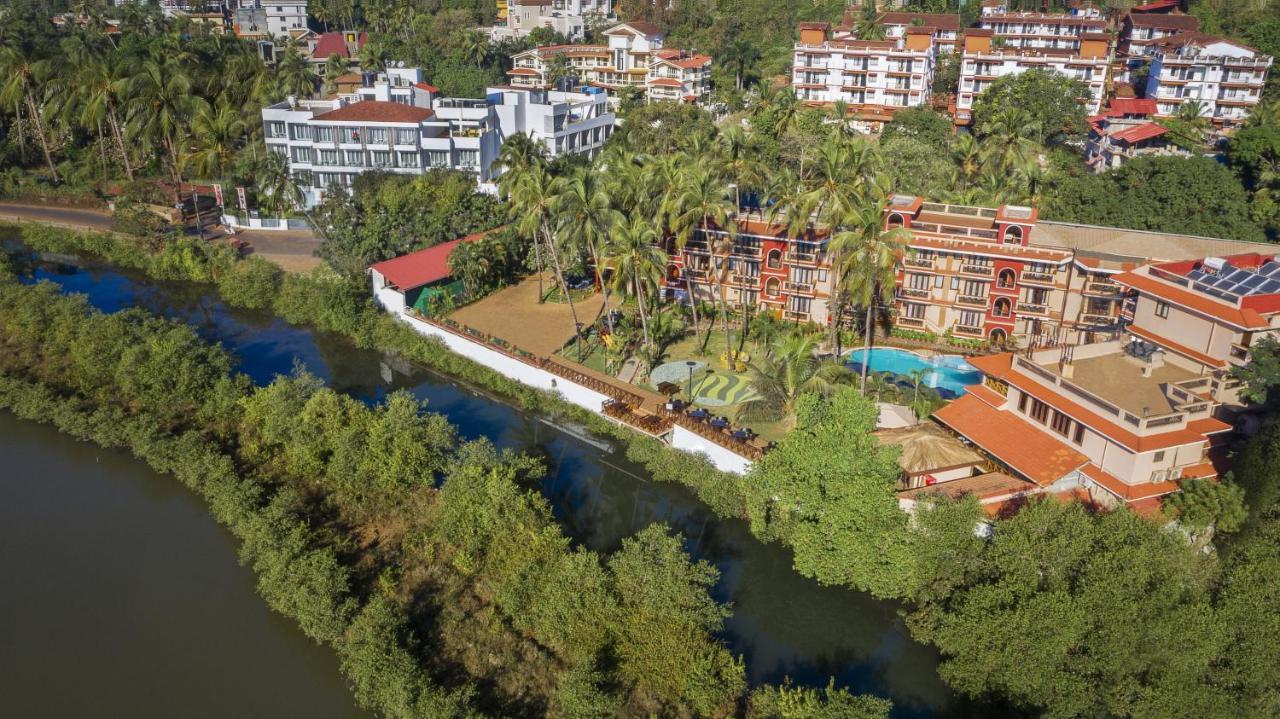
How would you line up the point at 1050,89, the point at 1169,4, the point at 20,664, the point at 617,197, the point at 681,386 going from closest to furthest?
the point at 20,664, the point at 681,386, the point at 617,197, the point at 1050,89, the point at 1169,4

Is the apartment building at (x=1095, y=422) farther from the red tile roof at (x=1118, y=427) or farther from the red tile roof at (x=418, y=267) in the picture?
the red tile roof at (x=418, y=267)

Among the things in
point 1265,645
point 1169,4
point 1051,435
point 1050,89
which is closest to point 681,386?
point 1051,435

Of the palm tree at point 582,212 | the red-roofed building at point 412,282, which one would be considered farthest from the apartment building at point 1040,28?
the red-roofed building at point 412,282

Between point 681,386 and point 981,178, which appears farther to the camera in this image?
point 981,178

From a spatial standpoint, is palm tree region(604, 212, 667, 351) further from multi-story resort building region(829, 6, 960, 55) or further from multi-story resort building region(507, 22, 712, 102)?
multi-story resort building region(829, 6, 960, 55)

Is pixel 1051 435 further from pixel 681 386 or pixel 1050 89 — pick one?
pixel 1050 89

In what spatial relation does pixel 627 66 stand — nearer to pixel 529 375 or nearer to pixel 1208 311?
pixel 529 375
